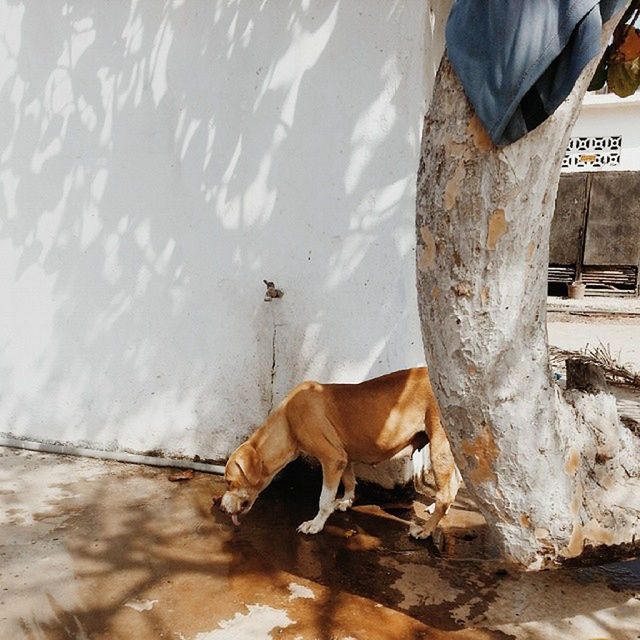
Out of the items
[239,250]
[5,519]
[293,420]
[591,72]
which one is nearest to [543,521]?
[591,72]

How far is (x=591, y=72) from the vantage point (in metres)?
2.41

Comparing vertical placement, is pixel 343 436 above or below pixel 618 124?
below

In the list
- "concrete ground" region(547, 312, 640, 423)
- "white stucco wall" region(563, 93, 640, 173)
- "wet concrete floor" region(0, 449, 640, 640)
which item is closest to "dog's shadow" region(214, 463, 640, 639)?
"wet concrete floor" region(0, 449, 640, 640)

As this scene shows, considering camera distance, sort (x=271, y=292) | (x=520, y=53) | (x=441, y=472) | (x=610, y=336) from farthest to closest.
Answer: (x=610, y=336)
(x=271, y=292)
(x=441, y=472)
(x=520, y=53)

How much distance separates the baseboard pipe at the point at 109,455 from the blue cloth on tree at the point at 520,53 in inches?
146

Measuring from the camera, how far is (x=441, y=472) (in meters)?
4.20

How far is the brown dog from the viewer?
4277 millimetres

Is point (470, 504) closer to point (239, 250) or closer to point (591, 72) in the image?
point (239, 250)

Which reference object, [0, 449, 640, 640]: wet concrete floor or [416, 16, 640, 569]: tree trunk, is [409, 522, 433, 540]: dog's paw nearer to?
[0, 449, 640, 640]: wet concrete floor

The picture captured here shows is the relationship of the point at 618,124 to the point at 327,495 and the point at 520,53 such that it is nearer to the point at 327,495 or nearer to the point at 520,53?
the point at 327,495

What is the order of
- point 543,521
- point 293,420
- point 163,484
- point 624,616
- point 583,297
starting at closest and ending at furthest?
point 543,521 → point 624,616 → point 293,420 → point 163,484 → point 583,297

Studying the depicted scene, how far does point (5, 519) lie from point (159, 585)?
4.61 ft

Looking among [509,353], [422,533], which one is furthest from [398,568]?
[509,353]

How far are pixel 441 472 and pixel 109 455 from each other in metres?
2.70
